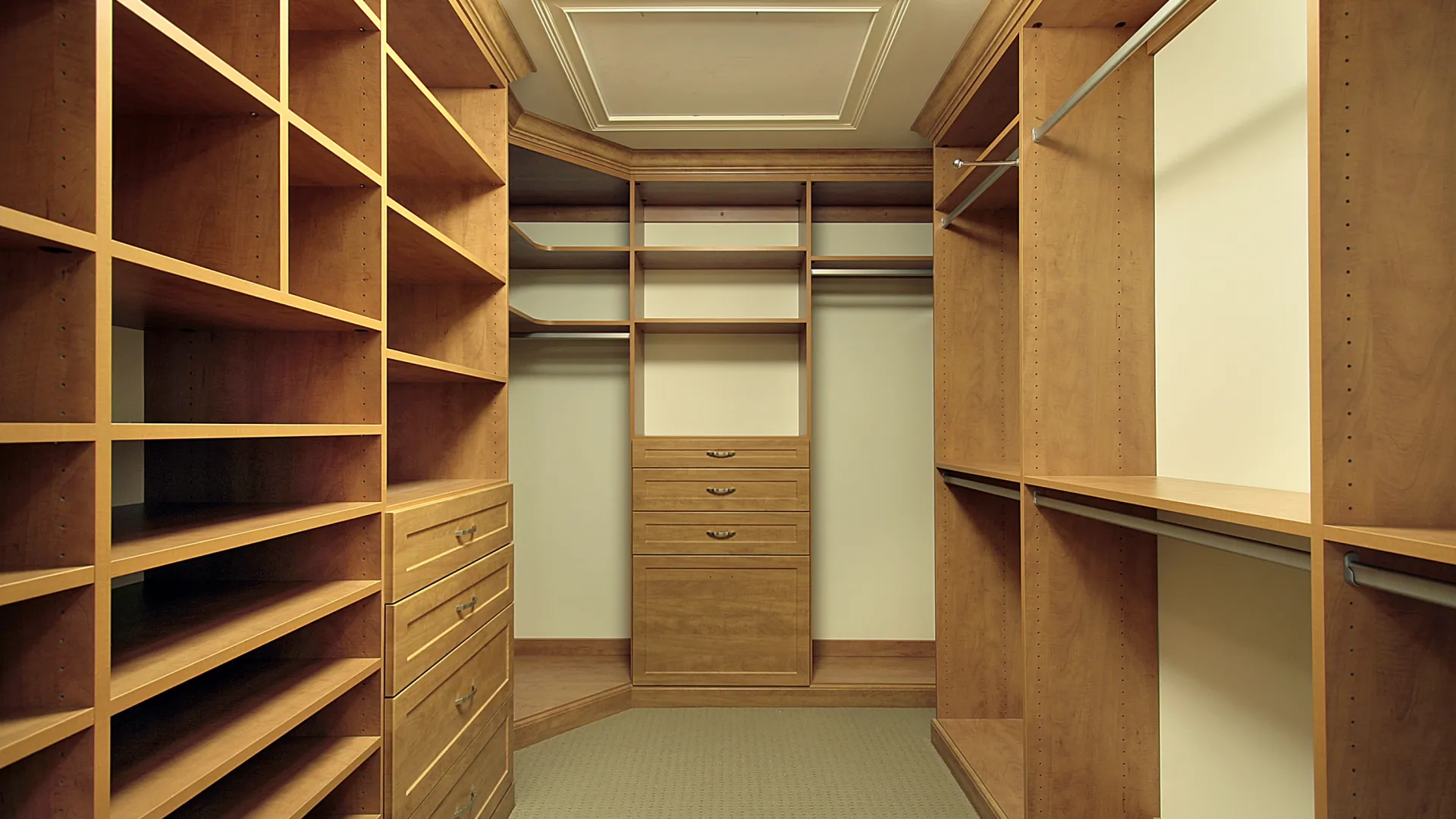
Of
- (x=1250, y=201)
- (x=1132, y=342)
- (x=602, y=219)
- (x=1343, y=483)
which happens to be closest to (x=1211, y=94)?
(x=1250, y=201)

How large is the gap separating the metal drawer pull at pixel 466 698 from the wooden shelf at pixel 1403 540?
179cm

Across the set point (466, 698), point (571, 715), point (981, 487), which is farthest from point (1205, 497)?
point (571, 715)

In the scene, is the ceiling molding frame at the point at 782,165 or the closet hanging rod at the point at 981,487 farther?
the ceiling molding frame at the point at 782,165

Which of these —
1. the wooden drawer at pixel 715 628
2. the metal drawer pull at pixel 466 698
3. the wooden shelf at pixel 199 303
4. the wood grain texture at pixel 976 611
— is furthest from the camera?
the wooden drawer at pixel 715 628

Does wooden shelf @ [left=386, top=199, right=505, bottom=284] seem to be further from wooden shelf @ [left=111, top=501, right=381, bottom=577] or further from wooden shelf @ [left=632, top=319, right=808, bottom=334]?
wooden shelf @ [left=632, top=319, right=808, bottom=334]

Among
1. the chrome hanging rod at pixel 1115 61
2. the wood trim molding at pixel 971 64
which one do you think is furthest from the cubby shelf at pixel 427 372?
the wood trim molding at pixel 971 64

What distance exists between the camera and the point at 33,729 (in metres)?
0.76

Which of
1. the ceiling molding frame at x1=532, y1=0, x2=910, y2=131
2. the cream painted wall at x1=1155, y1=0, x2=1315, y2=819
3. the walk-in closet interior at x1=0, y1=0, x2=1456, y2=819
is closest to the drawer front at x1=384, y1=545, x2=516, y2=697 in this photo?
the walk-in closet interior at x1=0, y1=0, x2=1456, y2=819

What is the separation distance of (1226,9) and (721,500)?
2.31m

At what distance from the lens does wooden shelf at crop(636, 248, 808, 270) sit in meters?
3.27

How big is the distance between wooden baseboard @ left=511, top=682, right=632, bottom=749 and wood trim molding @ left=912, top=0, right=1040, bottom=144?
2.61m

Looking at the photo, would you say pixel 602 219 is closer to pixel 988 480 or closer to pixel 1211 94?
pixel 988 480

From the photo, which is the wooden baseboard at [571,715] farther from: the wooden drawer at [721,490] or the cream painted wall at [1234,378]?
the cream painted wall at [1234,378]

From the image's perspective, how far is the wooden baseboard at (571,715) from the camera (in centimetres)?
277
